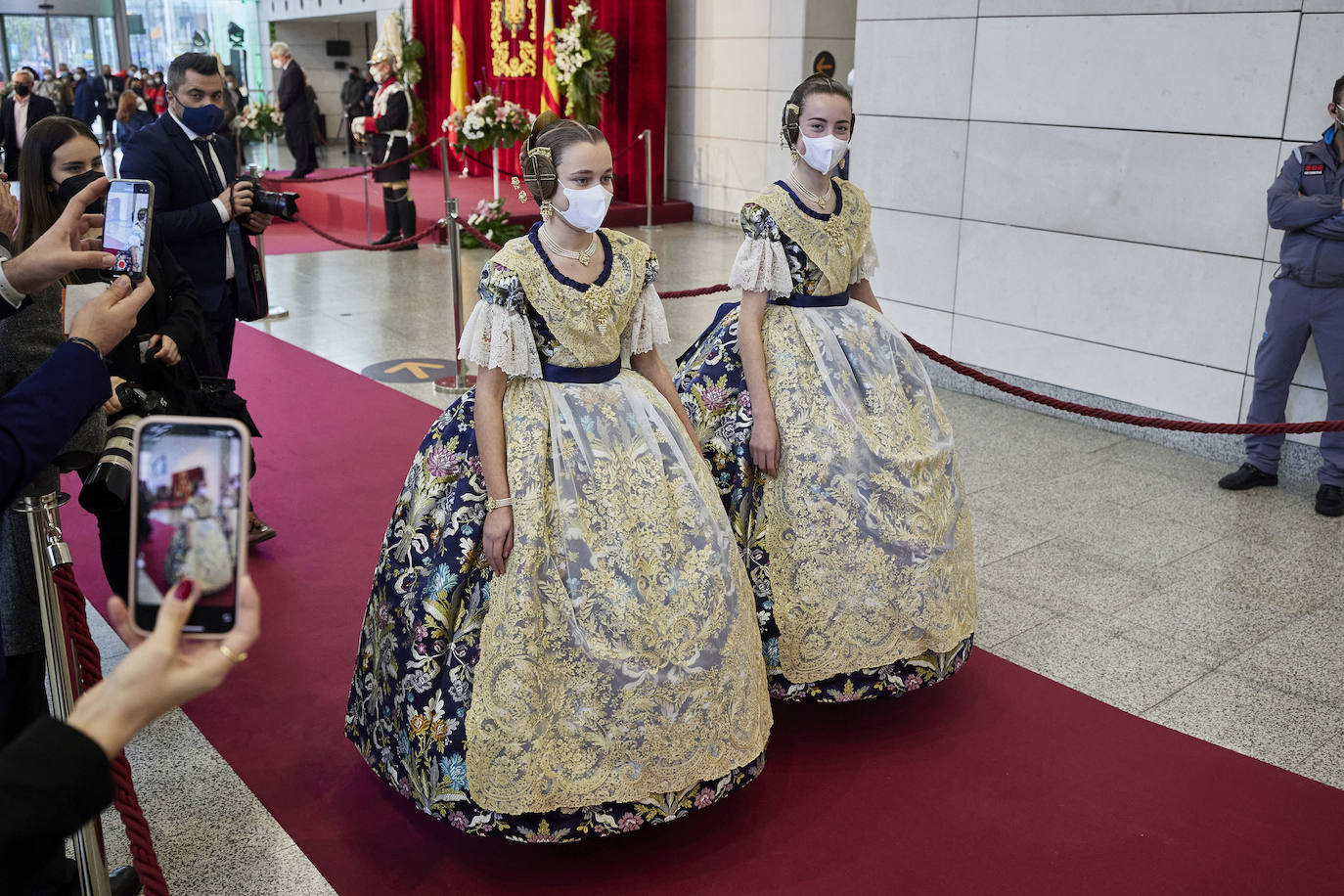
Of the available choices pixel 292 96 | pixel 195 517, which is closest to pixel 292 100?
pixel 292 96

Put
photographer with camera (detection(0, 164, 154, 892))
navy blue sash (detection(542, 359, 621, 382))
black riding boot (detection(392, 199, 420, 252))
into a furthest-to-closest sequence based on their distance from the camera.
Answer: black riding boot (detection(392, 199, 420, 252)) < navy blue sash (detection(542, 359, 621, 382)) < photographer with camera (detection(0, 164, 154, 892))

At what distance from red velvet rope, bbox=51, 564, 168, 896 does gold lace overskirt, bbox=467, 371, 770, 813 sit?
629mm

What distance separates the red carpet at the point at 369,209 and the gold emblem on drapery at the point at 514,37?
1327 mm

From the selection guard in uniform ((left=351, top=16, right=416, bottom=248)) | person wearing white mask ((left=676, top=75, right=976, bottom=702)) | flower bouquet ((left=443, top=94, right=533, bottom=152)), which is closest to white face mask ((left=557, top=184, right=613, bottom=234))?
person wearing white mask ((left=676, top=75, right=976, bottom=702))

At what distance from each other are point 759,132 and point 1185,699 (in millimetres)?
9132

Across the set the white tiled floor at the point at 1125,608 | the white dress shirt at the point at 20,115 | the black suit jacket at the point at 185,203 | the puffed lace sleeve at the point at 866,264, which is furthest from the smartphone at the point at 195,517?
the white dress shirt at the point at 20,115

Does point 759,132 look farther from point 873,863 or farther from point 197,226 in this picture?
point 873,863

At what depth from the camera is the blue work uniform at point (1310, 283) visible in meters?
4.54

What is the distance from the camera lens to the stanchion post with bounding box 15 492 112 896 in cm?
200

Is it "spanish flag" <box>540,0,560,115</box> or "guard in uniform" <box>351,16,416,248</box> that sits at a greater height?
"spanish flag" <box>540,0,560,115</box>

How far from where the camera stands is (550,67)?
12227 millimetres

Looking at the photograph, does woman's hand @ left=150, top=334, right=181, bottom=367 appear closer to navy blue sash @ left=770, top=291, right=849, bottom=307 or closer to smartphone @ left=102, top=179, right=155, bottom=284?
smartphone @ left=102, top=179, right=155, bottom=284

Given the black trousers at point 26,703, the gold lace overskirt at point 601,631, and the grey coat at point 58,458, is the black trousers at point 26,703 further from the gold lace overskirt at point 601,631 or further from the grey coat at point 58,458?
the gold lace overskirt at point 601,631

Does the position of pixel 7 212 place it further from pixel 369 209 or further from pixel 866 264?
pixel 369 209
